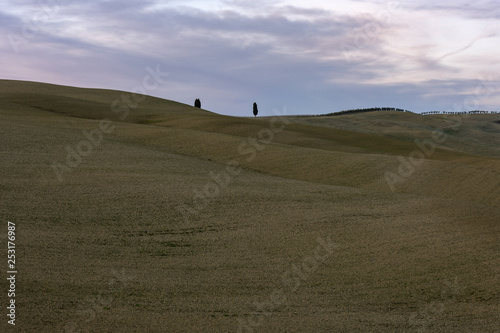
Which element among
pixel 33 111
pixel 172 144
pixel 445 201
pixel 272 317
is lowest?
pixel 272 317

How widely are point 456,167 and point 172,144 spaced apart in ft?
42.2

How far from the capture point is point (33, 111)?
114ft

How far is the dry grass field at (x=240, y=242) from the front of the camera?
8938 mm

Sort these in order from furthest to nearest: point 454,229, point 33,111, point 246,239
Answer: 1. point 33,111
2. point 454,229
3. point 246,239

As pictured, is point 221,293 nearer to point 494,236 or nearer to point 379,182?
point 494,236

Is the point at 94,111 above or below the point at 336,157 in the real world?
above

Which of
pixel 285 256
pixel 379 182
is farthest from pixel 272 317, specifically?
pixel 379 182

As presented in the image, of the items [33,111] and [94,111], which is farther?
[94,111]

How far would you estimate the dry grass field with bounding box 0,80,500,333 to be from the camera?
352 inches

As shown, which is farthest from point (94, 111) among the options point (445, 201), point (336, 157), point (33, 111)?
point (445, 201)

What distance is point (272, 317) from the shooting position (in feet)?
29.2

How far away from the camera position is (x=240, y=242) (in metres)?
12.5

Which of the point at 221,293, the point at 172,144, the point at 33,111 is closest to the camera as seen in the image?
the point at 221,293

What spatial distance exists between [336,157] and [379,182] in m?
4.73
